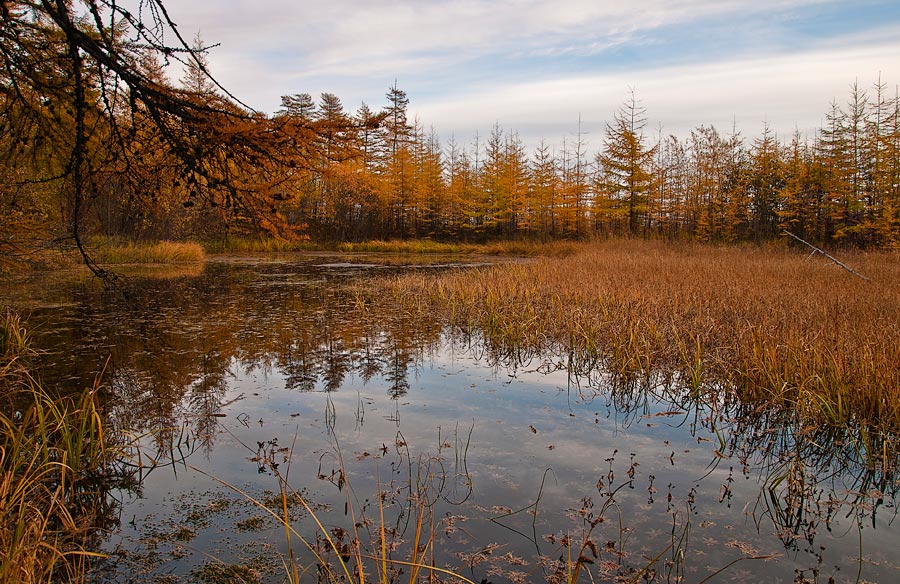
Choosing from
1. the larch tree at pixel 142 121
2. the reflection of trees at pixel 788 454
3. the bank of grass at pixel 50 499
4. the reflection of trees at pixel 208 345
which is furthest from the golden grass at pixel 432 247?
the bank of grass at pixel 50 499

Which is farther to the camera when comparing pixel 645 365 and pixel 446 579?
pixel 645 365

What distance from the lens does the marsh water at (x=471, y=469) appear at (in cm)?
255

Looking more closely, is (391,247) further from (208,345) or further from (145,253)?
(208,345)

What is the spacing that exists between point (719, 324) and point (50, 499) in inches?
248

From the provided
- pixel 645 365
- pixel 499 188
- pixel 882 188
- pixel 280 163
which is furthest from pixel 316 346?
pixel 499 188

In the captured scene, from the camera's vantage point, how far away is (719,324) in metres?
6.45

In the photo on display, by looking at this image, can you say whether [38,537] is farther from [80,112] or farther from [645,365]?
[645,365]

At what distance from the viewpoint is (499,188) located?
32.5m

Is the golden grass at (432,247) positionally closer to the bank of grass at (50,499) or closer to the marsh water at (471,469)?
the marsh water at (471,469)

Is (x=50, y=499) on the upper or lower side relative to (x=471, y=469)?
upper

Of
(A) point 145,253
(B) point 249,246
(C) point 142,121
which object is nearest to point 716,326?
(C) point 142,121

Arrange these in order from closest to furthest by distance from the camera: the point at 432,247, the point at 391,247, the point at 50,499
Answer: the point at 50,499
the point at 432,247
the point at 391,247

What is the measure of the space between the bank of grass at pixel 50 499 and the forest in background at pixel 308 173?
129cm

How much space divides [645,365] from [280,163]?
12.2ft
